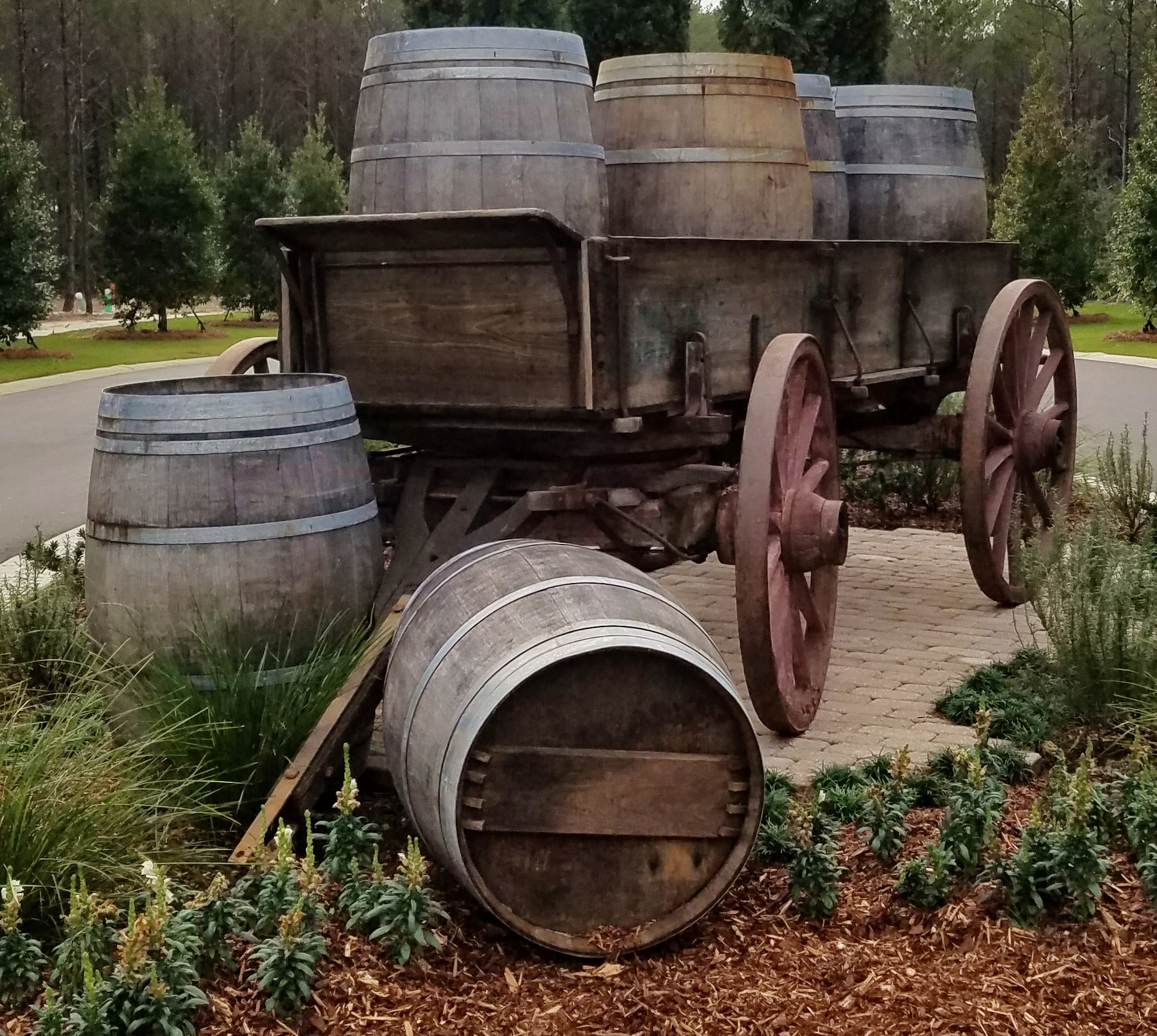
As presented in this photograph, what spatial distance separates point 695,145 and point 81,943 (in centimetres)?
308

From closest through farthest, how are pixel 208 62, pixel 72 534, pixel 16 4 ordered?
pixel 72 534 → pixel 16 4 → pixel 208 62

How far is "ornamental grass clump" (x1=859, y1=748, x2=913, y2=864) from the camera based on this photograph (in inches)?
127

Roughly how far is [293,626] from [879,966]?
172cm

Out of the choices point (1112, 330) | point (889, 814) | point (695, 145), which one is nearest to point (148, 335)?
point (1112, 330)

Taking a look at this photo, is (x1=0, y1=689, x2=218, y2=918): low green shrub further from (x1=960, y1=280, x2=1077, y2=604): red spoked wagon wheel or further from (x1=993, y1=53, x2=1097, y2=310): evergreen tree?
(x1=993, y1=53, x2=1097, y2=310): evergreen tree

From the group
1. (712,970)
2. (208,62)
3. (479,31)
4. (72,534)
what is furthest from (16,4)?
(712,970)

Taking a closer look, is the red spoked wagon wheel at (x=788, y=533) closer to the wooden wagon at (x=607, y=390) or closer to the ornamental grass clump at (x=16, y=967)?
the wooden wagon at (x=607, y=390)

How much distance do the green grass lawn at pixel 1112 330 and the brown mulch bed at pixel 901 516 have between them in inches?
391

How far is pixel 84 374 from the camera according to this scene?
19.4 m

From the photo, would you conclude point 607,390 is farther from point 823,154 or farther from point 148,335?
point 148,335

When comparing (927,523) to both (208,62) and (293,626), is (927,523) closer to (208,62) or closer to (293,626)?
(293,626)

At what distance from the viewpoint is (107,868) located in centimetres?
289

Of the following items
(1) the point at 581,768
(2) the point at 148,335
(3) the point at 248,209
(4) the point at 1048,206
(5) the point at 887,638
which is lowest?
(5) the point at 887,638

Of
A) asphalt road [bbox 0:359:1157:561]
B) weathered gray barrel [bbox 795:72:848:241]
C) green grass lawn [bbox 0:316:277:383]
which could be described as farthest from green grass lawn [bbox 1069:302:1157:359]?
green grass lawn [bbox 0:316:277:383]
